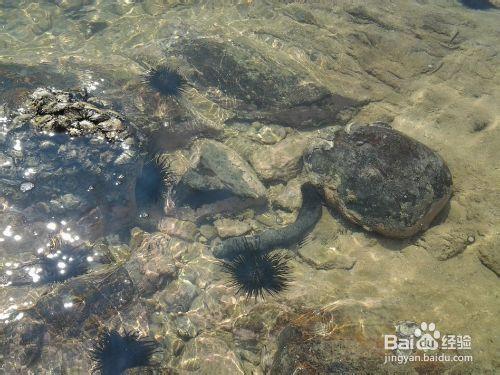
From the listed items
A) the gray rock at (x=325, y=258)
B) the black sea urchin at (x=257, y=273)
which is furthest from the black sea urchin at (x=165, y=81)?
the gray rock at (x=325, y=258)

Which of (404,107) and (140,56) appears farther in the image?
(140,56)

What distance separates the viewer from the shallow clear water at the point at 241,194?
370 cm

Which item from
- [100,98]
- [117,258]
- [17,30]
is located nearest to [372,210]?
[117,258]

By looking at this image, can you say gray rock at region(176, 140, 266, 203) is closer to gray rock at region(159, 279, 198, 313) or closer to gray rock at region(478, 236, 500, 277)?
gray rock at region(159, 279, 198, 313)

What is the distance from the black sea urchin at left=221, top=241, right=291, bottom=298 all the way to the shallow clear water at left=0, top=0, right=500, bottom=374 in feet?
0.21

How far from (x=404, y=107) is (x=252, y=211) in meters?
2.82

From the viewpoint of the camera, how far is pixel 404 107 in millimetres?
5633

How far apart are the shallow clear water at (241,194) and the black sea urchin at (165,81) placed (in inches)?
1.7

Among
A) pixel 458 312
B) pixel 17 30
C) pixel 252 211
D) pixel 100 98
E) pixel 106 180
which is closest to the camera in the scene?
pixel 458 312

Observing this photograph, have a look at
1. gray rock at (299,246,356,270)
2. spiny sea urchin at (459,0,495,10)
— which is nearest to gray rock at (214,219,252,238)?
gray rock at (299,246,356,270)

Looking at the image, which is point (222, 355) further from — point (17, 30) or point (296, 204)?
point (17, 30)

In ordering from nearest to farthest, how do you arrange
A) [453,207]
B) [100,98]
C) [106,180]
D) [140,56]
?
[453,207] < [106,180] < [100,98] < [140,56]

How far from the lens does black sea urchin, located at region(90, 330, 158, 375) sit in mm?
3777

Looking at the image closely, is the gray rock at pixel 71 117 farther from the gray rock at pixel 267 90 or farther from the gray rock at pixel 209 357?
the gray rock at pixel 209 357
